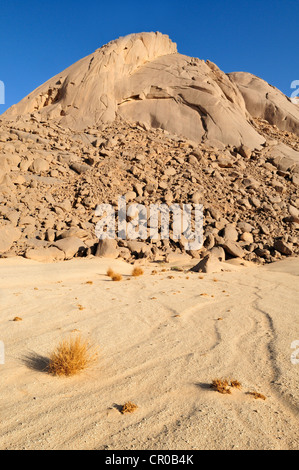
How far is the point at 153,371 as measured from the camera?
2906mm

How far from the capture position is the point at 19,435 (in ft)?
6.59

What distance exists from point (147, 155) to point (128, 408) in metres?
16.5

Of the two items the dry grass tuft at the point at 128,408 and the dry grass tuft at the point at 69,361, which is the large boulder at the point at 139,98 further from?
the dry grass tuft at the point at 128,408

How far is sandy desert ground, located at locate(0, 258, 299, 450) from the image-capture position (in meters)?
2.04

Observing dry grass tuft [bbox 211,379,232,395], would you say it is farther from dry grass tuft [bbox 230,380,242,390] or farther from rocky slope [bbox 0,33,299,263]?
rocky slope [bbox 0,33,299,263]

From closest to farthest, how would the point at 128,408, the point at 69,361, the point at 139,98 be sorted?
the point at 128,408 < the point at 69,361 < the point at 139,98

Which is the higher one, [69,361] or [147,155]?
[147,155]

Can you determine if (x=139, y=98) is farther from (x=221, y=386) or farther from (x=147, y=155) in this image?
(x=221, y=386)

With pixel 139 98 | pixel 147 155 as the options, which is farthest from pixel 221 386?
pixel 139 98

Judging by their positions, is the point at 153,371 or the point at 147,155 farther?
the point at 147,155

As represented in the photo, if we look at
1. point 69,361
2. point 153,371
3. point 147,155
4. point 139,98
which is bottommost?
point 153,371

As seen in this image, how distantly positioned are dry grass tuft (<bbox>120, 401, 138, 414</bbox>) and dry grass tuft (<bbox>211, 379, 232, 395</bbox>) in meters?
0.71
